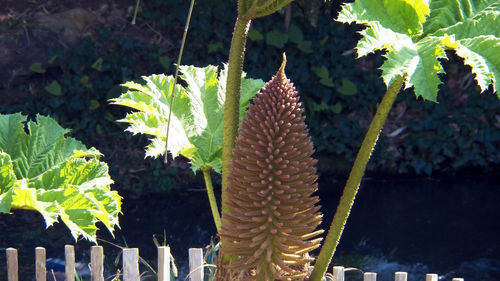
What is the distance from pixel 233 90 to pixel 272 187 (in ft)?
1.17

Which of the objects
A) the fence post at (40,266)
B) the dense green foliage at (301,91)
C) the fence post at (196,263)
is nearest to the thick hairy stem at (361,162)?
the fence post at (196,263)

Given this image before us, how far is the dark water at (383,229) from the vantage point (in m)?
5.12

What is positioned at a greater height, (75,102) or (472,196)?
(75,102)

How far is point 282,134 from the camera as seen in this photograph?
188cm

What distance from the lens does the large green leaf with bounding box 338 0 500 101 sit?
183 centimetres

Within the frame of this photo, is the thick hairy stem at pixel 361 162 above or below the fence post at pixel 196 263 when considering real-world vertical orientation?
above

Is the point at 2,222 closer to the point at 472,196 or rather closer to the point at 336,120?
the point at 336,120

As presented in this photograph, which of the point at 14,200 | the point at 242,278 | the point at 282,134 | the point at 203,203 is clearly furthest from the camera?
the point at 203,203

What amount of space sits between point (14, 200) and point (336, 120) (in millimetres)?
4942

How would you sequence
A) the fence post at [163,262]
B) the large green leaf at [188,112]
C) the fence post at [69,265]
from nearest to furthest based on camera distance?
the large green leaf at [188,112] → the fence post at [163,262] → the fence post at [69,265]

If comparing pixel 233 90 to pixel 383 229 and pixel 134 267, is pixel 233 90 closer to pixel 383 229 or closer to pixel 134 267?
pixel 134 267

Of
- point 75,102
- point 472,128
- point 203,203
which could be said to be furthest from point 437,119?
point 75,102

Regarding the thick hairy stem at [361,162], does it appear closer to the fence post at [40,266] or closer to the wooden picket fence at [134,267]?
the wooden picket fence at [134,267]

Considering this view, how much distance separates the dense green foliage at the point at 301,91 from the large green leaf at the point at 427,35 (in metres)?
4.23
